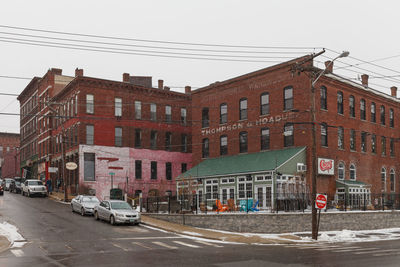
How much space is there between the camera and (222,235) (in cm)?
2647

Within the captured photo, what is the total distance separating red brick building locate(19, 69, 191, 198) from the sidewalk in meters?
19.1

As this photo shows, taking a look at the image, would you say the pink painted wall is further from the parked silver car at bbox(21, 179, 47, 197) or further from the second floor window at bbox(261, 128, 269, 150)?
the second floor window at bbox(261, 128, 269, 150)

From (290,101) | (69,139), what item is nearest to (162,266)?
(290,101)

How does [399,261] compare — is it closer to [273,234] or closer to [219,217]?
[273,234]

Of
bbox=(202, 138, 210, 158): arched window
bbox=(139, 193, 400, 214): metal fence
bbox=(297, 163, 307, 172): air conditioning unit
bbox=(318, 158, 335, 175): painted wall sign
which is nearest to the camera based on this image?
bbox=(139, 193, 400, 214): metal fence

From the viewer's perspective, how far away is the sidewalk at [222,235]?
24391 mm

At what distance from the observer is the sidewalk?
80.0 feet

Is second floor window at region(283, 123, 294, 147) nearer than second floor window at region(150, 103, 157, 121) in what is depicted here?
Yes

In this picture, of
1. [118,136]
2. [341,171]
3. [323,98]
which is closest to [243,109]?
[323,98]

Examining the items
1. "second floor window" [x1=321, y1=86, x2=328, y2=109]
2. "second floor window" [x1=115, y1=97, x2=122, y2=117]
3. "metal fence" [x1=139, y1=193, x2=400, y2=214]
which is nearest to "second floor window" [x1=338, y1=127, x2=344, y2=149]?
"second floor window" [x1=321, y1=86, x2=328, y2=109]

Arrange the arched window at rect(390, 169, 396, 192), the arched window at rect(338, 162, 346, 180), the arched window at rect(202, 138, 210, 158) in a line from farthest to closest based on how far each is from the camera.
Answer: the arched window at rect(202, 138, 210, 158)
the arched window at rect(390, 169, 396, 192)
the arched window at rect(338, 162, 346, 180)

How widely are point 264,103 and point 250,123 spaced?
2424 mm

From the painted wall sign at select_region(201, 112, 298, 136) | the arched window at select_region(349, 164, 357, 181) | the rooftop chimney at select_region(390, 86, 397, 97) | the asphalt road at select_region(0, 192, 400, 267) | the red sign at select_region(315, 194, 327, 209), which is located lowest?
the asphalt road at select_region(0, 192, 400, 267)

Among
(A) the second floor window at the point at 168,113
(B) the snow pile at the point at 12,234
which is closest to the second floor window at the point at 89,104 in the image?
(A) the second floor window at the point at 168,113
